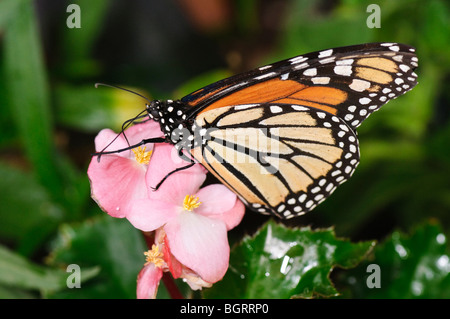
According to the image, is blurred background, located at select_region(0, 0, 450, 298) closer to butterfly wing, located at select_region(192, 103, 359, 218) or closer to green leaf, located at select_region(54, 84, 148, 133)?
green leaf, located at select_region(54, 84, 148, 133)

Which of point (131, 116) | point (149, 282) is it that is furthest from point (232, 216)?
point (131, 116)

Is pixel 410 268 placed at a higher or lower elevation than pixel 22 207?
lower

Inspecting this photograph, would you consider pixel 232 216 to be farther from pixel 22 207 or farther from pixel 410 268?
pixel 22 207

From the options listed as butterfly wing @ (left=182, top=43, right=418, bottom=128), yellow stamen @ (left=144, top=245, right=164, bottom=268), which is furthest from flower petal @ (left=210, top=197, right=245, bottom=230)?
butterfly wing @ (left=182, top=43, right=418, bottom=128)

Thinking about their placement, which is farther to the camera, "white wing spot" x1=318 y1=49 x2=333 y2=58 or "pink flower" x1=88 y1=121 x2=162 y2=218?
"white wing spot" x1=318 y1=49 x2=333 y2=58

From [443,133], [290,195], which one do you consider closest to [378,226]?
[443,133]
